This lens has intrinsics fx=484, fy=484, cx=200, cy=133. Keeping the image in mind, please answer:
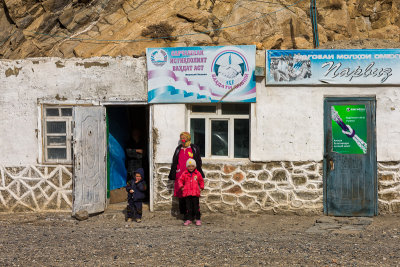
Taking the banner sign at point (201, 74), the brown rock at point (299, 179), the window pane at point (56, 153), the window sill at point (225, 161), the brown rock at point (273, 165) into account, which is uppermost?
the banner sign at point (201, 74)

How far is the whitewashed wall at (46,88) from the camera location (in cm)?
988

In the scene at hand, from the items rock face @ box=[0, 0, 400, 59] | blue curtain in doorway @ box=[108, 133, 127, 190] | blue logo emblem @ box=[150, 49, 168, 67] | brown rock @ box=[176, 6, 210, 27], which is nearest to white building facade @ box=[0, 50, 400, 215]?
blue logo emblem @ box=[150, 49, 168, 67]

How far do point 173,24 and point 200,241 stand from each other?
8.09m

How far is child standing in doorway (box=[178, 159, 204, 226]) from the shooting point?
8852 millimetres

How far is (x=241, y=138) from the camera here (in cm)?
988

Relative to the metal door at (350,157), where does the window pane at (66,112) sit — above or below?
above

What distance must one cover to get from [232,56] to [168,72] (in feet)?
4.34

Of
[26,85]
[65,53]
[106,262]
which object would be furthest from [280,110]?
[65,53]

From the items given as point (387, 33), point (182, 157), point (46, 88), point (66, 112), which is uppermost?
point (387, 33)

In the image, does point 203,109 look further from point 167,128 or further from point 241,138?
point 241,138

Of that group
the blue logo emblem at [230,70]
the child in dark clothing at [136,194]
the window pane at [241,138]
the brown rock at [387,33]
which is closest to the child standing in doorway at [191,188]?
the child in dark clothing at [136,194]

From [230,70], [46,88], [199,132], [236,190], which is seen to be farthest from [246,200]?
[46,88]

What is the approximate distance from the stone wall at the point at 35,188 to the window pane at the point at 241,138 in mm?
3490

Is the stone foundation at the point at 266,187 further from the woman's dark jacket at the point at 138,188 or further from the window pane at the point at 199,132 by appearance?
the woman's dark jacket at the point at 138,188
